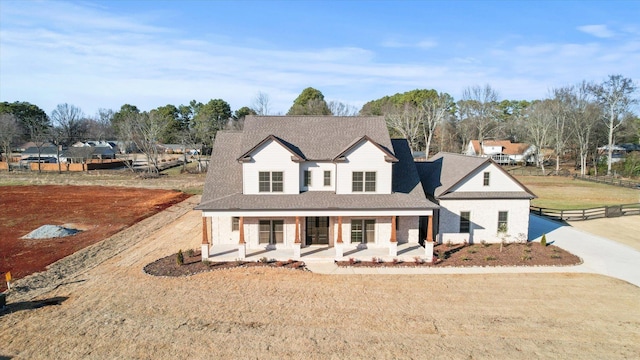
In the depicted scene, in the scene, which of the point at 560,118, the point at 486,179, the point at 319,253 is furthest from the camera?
the point at 560,118

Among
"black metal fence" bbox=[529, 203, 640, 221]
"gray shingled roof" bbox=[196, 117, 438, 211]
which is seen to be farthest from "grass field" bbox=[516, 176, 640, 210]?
"gray shingled roof" bbox=[196, 117, 438, 211]

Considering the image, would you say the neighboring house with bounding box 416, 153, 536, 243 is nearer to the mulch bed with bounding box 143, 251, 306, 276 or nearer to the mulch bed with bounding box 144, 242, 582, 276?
the mulch bed with bounding box 144, 242, 582, 276

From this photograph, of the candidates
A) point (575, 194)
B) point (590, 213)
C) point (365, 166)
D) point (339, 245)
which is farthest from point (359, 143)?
point (575, 194)

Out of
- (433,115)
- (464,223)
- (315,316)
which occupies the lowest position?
(315,316)

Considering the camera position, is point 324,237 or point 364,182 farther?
point 324,237

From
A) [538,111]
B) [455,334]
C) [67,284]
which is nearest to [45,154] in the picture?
[67,284]

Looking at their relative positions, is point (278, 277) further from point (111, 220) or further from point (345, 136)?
point (111, 220)

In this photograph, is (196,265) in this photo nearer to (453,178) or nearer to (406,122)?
(453,178)
